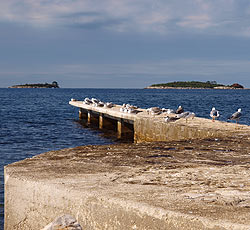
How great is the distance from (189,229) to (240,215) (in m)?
0.56

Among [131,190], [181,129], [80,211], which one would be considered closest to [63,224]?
[80,211]

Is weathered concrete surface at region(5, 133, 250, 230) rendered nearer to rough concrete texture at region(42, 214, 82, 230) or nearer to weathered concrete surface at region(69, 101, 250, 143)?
rough concrete texture at region(42, 214, 82, 230)

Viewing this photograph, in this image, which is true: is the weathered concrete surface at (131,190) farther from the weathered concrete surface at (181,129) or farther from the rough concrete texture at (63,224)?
the weathered concrete surface at (181,129)

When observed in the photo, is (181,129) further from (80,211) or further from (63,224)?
(63,224)

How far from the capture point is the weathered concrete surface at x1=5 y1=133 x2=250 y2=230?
391 centimetres

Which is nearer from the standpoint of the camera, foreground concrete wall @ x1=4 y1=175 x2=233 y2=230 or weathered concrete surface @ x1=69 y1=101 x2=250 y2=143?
foreground concrete wall @ x1=4 y1=175 x2=233 y2=230

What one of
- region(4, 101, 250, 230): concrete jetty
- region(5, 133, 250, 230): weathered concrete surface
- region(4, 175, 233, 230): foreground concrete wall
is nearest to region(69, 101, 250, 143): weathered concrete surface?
region(4, 101, 250, 230): concrete jetty

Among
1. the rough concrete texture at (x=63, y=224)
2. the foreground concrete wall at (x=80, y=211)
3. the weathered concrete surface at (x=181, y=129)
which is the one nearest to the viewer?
the rough concrete texture at (x=63, y=224)

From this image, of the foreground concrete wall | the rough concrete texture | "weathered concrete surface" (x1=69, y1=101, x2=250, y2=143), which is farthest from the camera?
"weathered concrete surface" (x1=69, y1=101, x2=250, y2=143)

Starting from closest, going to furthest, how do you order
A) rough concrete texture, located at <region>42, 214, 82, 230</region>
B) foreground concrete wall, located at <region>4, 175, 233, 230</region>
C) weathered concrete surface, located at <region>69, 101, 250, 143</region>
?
rough concrete texture, located at <region>42, 214, 82, 230</region>
foreground concrete wall, located at <region>4, 175, 233, 230</region>
weathered concrete surface, located at <region>69, 101, 250, 143</region>

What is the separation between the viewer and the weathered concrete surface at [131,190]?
3914 millimetres

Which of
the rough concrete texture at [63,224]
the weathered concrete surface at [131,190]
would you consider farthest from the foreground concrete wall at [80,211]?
the rough concrete texture at [63,224]

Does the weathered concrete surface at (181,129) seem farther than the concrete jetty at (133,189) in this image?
Yes

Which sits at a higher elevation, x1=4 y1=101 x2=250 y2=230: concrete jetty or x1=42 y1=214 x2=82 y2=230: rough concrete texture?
x1=42 y1=214 x2=82 y2=230: rough concrete texture
